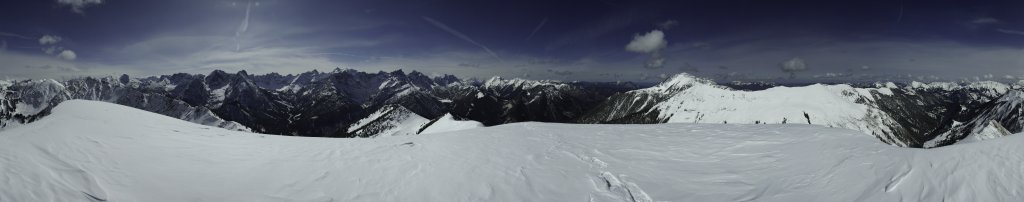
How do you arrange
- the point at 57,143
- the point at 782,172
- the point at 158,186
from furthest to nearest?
1. the point at 782,172
2. the point at 57,143
3. the point at 158,186

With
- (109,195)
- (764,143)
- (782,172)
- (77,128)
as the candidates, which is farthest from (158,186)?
(764,143)

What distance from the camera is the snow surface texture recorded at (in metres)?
9.90

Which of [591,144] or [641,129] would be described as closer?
[591,144]

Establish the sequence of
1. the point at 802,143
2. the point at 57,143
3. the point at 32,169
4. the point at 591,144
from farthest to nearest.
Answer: the point at 591,144
the point at 802,143
the point at 57,143
the point at 32,169

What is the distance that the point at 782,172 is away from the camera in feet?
42.6

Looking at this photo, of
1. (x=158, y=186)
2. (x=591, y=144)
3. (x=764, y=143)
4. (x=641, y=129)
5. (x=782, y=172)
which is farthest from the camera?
(x=641, y=129)

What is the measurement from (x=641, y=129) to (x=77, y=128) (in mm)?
23031

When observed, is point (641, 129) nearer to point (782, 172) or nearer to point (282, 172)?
point (782, 172)

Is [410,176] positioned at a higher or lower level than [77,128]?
lower

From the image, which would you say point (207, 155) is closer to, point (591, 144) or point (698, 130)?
point (591, 144)

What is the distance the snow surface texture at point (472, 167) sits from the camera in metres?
9.90

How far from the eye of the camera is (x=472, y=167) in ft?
47.9

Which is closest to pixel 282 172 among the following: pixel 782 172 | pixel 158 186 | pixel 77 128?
pixel 158 186

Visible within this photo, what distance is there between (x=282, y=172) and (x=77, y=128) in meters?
7.01
